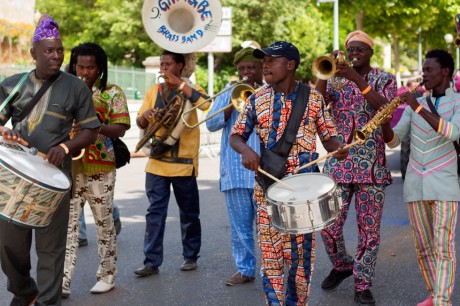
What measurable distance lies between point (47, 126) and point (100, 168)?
1240 mm

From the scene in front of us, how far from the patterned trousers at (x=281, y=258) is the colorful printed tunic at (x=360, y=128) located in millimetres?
1018

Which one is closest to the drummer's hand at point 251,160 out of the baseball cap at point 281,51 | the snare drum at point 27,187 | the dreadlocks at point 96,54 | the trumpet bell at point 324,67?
the baseball cap at point 281,51

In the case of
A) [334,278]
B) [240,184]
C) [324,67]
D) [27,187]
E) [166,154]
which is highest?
[324,67]

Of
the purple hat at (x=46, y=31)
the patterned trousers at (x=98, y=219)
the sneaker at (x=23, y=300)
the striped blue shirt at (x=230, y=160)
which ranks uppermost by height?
the purple hat at (x=46, y=31)

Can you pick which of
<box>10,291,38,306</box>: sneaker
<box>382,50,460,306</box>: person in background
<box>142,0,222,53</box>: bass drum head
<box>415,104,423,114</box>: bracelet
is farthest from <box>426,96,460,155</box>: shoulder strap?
<box>10,291,38,306</box>: sneaker

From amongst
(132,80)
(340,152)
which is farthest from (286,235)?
(132,80)

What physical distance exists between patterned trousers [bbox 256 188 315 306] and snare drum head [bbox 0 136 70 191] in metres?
1.23

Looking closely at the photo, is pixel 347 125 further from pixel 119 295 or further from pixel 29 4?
pixel 29 4

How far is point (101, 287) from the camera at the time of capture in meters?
6.47

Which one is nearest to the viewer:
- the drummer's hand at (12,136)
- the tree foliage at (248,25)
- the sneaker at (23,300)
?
the drummer's hand at (12,136)

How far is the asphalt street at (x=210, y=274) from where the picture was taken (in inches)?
245

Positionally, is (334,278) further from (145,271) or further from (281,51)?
(281,51)

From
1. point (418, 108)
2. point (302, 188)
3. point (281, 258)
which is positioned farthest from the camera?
point (418, 108)

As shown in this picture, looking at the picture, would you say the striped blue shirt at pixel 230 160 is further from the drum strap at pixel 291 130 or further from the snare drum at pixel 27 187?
the snare drum at pixel 27 187
